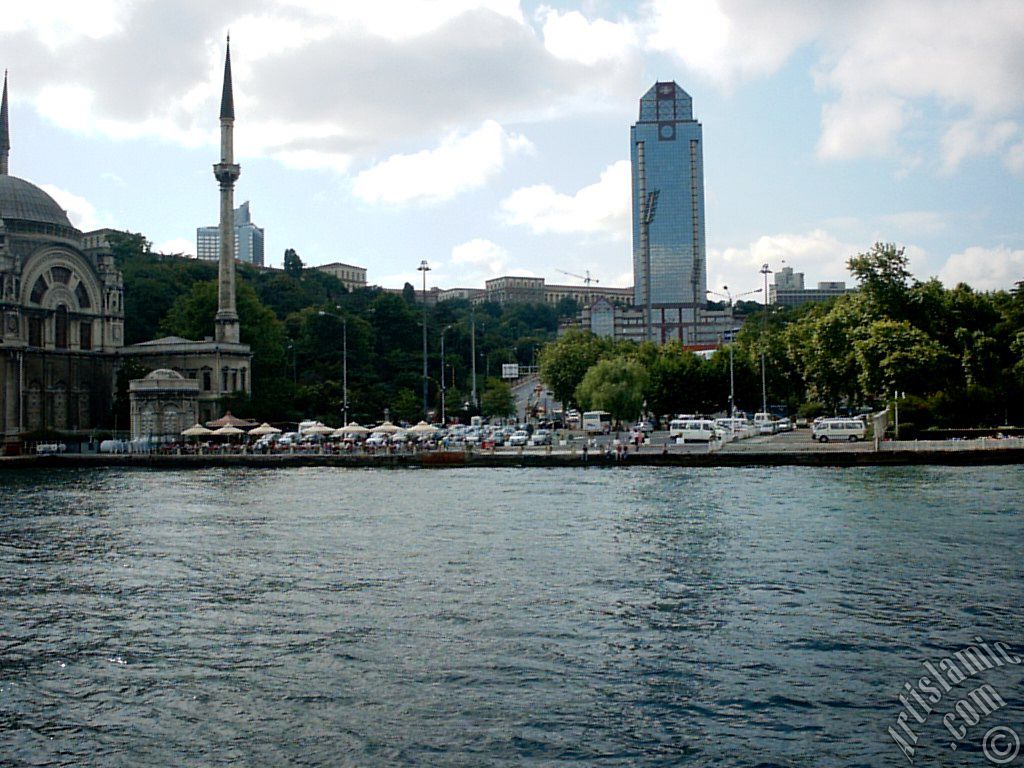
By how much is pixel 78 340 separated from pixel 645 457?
50455 mm

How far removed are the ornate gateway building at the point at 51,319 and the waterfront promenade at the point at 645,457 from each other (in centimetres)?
1201

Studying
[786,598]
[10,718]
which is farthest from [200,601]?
[786,598]

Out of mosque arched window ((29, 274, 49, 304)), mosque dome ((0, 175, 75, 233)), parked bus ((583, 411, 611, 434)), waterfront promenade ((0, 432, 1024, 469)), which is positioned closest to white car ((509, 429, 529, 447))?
waterfront promenade ((0, 432, 1024, 469))

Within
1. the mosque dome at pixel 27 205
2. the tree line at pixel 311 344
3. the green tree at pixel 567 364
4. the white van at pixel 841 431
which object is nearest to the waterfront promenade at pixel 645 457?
the white van at pixel 841 431

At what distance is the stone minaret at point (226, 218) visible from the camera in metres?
87.2

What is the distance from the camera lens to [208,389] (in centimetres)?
8444

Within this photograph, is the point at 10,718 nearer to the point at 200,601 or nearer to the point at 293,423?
the point at 200,601

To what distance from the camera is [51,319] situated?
264 ft

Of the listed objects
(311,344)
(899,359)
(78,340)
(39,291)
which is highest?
(39,291)

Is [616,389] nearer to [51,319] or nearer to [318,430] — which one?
[318,430]

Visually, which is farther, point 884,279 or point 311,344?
point 311,344

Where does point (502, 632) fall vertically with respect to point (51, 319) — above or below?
below

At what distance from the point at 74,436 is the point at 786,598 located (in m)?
66.9

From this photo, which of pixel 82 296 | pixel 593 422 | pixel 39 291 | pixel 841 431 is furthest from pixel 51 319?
pixel 841 431
